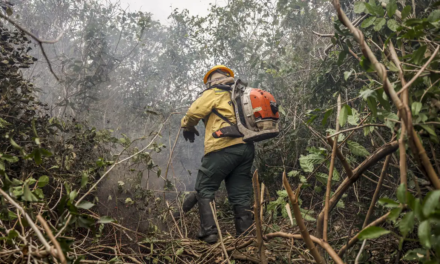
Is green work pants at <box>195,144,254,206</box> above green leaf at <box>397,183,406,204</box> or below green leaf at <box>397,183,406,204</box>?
below

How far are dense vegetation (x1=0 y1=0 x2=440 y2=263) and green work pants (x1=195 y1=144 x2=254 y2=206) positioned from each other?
0.30 m

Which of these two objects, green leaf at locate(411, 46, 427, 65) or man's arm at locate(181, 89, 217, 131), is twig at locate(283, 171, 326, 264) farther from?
man's arm at locate(181, 89, 217, 131)

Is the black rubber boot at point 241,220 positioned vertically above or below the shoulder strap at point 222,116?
below

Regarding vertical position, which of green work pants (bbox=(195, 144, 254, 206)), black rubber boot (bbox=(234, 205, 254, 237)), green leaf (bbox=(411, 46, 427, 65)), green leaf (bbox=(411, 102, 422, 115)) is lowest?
black rubber boot (bbox=(234, 205, 254, 237))

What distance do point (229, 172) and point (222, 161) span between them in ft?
0.61

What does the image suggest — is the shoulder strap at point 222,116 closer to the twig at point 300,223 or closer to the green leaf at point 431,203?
the twig at point 300,223

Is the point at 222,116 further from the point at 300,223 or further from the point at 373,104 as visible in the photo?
the point at 300,223

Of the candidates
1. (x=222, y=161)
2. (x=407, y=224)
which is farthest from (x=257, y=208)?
(x=222, y=161)

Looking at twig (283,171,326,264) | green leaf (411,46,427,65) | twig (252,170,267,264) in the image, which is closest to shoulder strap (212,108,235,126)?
twig (252,170,267,264)

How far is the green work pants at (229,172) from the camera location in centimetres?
362

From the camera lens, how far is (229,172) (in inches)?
146

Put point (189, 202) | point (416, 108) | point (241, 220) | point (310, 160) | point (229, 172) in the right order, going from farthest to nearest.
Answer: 1. point (189, 202)
2. point (229, 172)
3. point (241, 220)
4. point (310, 160)
5. point (416, 108)

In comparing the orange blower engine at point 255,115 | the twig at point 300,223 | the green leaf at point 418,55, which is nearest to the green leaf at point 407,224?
the twig at point 300,223

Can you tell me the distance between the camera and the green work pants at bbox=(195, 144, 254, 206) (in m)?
3.62
